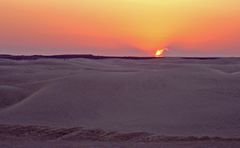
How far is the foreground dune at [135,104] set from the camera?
11.2 metres

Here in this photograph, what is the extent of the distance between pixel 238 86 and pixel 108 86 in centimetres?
344

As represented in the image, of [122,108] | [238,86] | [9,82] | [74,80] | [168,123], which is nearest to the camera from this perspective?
[168,123]

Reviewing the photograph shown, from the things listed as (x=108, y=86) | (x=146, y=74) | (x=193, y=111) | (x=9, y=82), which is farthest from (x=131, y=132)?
(x=9, y=82)

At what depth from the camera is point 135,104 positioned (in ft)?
44.4

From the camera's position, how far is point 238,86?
14688mm

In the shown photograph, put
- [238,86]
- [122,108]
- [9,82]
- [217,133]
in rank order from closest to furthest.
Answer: [217,133] → [122,108] → [238,86] → [9,82]

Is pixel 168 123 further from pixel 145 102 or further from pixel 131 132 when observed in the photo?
pixel 145 102

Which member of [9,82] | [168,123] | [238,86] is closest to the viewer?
[168,123]

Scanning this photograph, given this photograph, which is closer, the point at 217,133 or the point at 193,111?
the point at 217,133

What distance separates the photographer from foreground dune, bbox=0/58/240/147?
11.2 metres

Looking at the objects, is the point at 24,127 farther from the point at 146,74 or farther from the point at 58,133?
the point at 146,74

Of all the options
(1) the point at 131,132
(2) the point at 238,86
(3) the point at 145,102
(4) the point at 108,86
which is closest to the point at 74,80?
(4) the point at 108,86

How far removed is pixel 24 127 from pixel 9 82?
7.26 meters

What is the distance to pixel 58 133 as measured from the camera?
35.8ft
